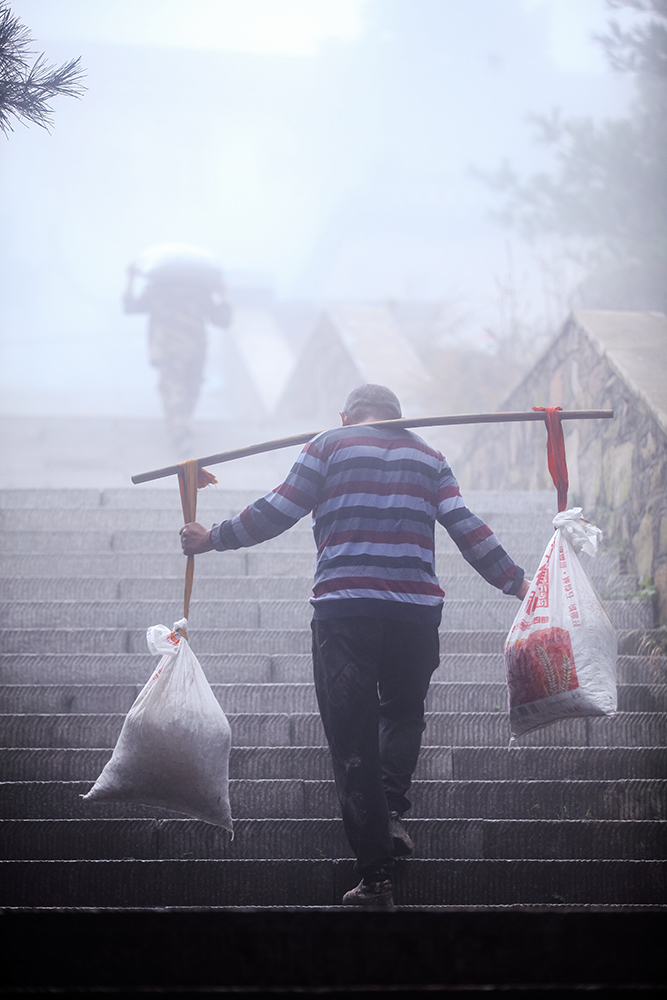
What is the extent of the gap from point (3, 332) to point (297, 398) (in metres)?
18.2

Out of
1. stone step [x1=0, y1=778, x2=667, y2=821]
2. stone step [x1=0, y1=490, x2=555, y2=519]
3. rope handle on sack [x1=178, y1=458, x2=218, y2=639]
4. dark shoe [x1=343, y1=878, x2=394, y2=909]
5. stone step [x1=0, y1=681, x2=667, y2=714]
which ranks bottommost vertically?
dark shoe [x1=343, y1=878, x2=394, y2=909]

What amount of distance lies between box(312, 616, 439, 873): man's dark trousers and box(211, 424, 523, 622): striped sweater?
65 millimetres

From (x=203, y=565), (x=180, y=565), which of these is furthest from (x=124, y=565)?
(x=203, y=565)

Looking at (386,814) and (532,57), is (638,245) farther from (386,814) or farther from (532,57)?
(532,57)

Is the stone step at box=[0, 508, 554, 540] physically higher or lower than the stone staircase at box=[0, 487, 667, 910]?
higher

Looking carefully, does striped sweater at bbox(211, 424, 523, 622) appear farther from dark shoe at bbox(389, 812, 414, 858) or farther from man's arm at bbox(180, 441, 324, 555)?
dark shoe at bbox(389, 812, 414, 858)

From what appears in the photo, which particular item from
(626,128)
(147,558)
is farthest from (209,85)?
(147,558)

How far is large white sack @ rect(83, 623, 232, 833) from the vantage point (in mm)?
2537

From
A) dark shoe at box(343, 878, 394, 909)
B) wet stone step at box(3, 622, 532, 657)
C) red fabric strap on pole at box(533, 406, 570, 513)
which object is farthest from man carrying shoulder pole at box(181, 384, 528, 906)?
wet stone step at box(3, 622, 532, 657)

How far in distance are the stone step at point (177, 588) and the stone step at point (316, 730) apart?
1.22 metres

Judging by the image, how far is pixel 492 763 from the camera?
10.5 ft

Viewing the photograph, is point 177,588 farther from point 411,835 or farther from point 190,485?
point 411,835

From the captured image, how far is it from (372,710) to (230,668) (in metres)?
1.38
